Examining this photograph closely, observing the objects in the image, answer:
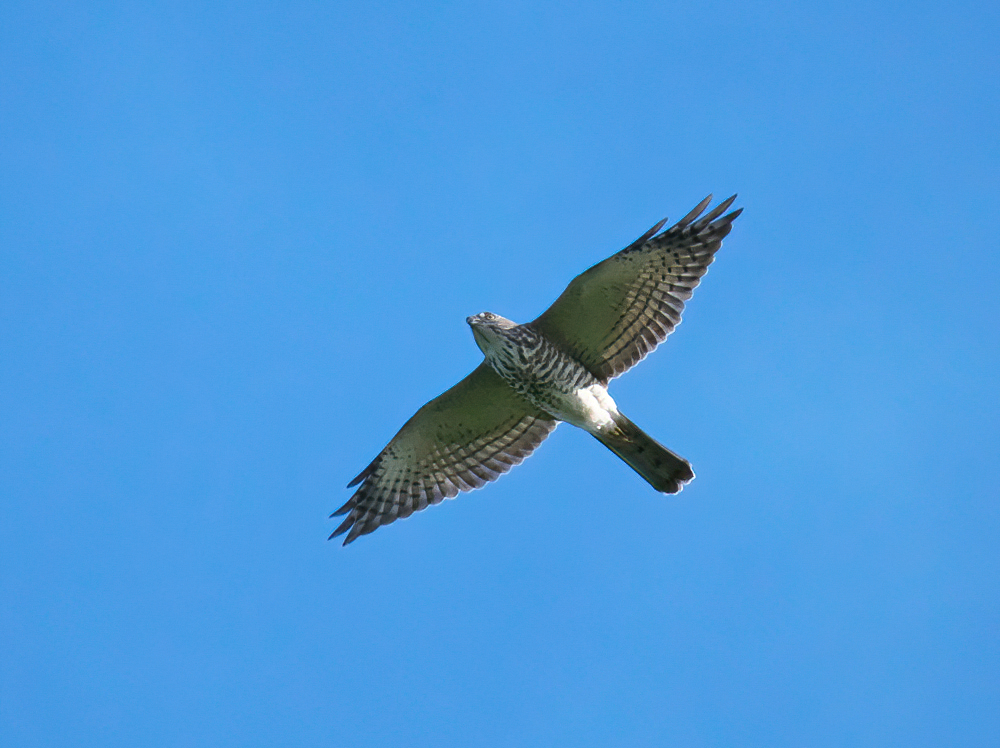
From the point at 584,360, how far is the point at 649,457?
105 cm

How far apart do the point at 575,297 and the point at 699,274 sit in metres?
1.12

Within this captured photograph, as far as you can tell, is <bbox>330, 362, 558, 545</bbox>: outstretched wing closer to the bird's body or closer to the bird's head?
the bird's body

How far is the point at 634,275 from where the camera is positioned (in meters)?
8.47

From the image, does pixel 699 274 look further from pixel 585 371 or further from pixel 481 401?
pixel 481 401

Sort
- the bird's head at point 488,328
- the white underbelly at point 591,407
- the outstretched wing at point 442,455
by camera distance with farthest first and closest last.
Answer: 1. the outstretched wing at point 442,455
2. the white underbelly at point 591,407
3. the bird's head at point 488,328

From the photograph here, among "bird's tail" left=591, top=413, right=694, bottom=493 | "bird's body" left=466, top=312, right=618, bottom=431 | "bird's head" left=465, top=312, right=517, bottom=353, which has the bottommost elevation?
"bird's tail" left=591, top=413, right=694, bottom=493

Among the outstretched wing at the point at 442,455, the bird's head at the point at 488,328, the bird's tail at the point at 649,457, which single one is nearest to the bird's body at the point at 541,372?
the bird's head at the point at 488,328

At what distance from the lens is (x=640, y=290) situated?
8562mm

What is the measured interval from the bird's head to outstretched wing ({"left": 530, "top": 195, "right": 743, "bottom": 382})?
340 mm

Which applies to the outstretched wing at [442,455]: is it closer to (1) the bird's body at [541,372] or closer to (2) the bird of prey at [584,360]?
(2) the bird of prey at [584,360]

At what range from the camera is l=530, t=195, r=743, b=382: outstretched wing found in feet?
27.5

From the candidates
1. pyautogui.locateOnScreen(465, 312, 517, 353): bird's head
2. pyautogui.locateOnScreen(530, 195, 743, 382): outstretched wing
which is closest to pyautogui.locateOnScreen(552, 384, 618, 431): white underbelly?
pyautogui.locateOnScreen(530, 195, 743, 382): outstretched wing

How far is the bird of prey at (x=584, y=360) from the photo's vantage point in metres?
8.44

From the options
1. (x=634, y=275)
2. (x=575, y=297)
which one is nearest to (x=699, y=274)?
(x=634, y=275)
